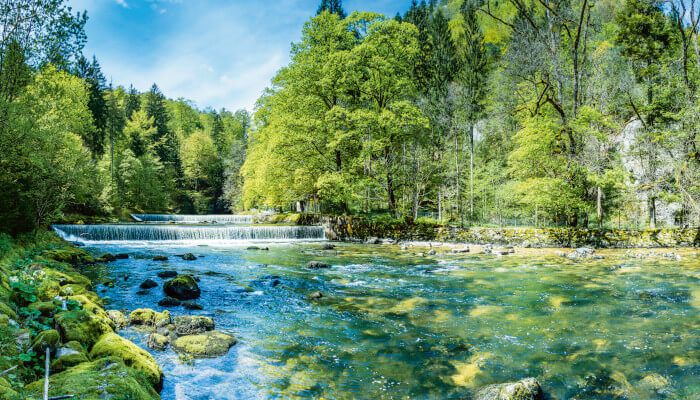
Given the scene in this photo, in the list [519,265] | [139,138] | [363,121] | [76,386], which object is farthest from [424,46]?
[139,138]

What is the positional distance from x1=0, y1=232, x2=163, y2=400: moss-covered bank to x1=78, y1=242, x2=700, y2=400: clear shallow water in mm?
703

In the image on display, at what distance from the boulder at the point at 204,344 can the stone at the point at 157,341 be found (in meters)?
0.12

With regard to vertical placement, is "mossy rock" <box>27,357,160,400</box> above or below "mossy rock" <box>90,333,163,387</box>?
above

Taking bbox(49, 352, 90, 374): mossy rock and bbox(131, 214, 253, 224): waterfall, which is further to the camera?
bbox(131, 214, 253, 224): waterfall

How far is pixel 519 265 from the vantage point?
38.6 ft

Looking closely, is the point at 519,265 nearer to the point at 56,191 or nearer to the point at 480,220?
the point at 480,220

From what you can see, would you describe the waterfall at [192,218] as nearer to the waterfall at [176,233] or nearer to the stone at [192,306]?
the waterfall at [176,233]

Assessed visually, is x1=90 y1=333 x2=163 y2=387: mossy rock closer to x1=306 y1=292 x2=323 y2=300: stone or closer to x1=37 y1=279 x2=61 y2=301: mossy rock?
x1=37 y1=279 x2=61 y2=301: mossy rock

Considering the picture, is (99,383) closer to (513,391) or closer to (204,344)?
(204,344)

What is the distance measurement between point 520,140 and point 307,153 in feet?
41.7

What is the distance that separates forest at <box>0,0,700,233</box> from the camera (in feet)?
34.7

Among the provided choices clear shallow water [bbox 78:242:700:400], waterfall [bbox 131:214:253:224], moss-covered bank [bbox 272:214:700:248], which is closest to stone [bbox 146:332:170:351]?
clear shallow water [bbox 78:242:700:400]

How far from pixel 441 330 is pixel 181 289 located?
19.5ft

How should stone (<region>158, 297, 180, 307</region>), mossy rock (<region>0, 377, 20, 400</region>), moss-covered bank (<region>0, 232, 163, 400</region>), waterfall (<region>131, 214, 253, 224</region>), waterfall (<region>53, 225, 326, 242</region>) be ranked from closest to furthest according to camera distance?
mossy rock (<region>0, 377, 20, 400</region>), moss-covered bank (<region>0, 232, 163, 400</region>), stone (<region>158, 297, 180, 307</region>), waterfall (<region>53, 225, 326, 242</region>), waterfall (<region>131, 214, 253, 224</region>)
